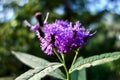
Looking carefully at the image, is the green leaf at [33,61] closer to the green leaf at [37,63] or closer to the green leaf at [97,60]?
the green leaf at [37,63]

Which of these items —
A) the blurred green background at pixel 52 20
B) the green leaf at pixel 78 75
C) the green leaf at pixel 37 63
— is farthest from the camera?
the blurred green background at pixel 52 20

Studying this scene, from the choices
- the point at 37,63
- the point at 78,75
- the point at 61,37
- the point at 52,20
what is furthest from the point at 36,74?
the point at 52,20

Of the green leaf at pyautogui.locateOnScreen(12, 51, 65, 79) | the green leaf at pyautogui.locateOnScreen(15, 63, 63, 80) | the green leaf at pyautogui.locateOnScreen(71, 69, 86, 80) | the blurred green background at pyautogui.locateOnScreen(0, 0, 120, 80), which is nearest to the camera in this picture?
the green leaf at pyautogui.locateOnScreen(15, 63, 63, 80)

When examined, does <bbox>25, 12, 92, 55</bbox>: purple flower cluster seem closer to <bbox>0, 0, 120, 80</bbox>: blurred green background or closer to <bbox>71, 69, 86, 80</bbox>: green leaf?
<bbox>71, 69, 86, 80</bbox>: green leaf

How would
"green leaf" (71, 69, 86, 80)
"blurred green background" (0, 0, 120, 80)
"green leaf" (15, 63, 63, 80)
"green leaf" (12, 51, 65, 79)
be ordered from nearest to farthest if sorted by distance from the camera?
"green leaf" (15, 63, 63, 80), "green leaf" (12, 51, 65, 79), "green leaf" (71, 69, 86, 80), "blurred green background" (0, 0, 120, 80)

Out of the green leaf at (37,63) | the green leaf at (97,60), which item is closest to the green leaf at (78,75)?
the green leaf at (37,63)

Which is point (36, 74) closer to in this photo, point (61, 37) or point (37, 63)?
point (61, 37)

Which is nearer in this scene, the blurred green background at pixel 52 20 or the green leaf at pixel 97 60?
the green leaf at pixel 97 60

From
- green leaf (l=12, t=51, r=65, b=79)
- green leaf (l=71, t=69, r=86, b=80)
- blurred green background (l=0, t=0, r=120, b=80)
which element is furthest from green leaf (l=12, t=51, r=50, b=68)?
blurred green background (l=0, t=0, r=120, b=80)
